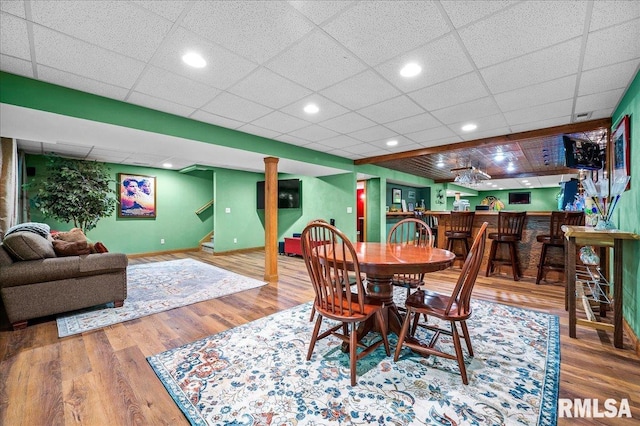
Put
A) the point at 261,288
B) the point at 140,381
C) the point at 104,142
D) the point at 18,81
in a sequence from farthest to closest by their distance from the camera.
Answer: the point at 261,288 < the point at 104,142 < the point at 18,81 < the point at 140,381

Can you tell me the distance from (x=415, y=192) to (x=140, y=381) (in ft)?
34.7

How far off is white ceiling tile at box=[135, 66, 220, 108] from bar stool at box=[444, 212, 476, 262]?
4.45m

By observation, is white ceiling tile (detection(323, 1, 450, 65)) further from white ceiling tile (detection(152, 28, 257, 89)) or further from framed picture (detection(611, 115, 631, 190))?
framed picture (detection(611, 115, 631, 190))

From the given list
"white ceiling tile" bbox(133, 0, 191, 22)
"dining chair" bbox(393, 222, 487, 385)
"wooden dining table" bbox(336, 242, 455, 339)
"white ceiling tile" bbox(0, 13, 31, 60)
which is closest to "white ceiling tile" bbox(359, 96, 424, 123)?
"wooden dining table" bbox(336, 242, 455, 339)

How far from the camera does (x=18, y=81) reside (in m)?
2.33

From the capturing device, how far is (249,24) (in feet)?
5.57

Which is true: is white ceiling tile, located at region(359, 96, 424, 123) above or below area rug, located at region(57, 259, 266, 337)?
above

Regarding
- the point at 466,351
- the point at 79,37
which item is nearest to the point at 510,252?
the point at 466,351

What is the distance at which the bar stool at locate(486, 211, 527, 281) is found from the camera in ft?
14.5

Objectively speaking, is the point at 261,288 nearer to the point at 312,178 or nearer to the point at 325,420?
the point at 325,420

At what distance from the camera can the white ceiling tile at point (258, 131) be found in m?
3.77

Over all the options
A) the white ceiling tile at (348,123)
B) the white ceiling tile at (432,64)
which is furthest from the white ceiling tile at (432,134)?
the white ceiling tile at (432,64)

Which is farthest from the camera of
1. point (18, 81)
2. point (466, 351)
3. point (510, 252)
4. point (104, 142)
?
point (510, 252)

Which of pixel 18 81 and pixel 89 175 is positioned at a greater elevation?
pixel 18 81
